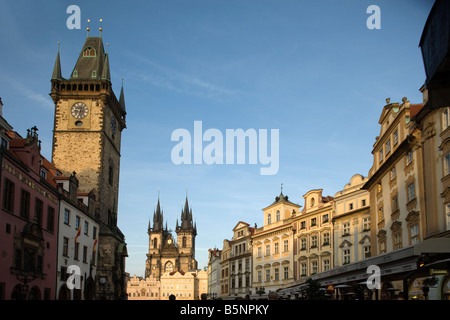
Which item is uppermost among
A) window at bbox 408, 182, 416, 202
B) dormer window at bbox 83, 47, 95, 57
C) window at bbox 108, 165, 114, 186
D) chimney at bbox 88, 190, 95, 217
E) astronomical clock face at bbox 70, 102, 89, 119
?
dormer window at bbox 83, 47, 95, 57

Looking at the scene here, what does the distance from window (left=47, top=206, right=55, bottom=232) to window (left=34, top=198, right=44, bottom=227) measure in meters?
1.56

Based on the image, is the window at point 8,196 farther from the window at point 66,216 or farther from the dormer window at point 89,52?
the dormer window at point 89,52

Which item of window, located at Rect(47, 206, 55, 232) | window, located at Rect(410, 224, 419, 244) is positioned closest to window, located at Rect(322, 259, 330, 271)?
window, located at Rect(410, 224, 419, 244)

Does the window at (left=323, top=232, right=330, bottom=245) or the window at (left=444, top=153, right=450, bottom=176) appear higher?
the window at (left=444, top=153, right=450, bottom=176)

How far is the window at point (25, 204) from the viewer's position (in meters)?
32.5

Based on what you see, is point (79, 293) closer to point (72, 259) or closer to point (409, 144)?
point (72, 259)

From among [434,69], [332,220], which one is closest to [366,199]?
[332,220]

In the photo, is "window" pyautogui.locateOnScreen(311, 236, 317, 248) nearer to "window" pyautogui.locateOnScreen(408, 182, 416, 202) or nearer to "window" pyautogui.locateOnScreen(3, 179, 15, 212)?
"window" pyautogui.locateOnScreen(408, 182, 416, 202)

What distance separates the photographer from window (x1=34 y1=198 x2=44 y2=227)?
115 ft

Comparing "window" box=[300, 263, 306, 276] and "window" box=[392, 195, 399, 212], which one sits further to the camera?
"window" box=[300, 263, 306, 276]

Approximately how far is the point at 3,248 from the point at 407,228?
→ 23655 millimetres

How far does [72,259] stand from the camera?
142 feet

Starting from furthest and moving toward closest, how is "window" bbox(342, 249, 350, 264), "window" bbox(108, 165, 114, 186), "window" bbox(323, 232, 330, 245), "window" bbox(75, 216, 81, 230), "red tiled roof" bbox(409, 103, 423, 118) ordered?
"window" bbox(108, 165, 114, 186) < "window" bbox(323, 232, 330, 245) < "window" bbox(342, 249, 350, 264) < "window" bbox(75, 216, 81, 230) < "red tiled roof" bbox(409, 103, 423, 118)

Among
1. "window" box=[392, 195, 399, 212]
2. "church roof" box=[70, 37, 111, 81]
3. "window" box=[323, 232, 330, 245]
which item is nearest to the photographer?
"window" box=[392, 195, 399, 212]
